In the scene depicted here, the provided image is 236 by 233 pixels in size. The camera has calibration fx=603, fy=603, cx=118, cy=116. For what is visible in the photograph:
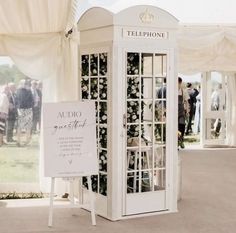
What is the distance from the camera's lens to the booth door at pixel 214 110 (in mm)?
13516

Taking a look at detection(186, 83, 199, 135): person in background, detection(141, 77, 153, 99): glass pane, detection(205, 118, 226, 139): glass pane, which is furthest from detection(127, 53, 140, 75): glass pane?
detection(186, 83, 199, 135): person in background

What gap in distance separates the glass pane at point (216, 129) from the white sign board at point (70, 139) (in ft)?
24.7

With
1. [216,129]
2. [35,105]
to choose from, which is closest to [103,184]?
[35,105]

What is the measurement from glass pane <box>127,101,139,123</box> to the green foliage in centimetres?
204

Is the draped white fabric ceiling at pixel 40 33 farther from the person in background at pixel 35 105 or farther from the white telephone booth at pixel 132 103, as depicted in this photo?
the white telephone booth at pixel 132 103

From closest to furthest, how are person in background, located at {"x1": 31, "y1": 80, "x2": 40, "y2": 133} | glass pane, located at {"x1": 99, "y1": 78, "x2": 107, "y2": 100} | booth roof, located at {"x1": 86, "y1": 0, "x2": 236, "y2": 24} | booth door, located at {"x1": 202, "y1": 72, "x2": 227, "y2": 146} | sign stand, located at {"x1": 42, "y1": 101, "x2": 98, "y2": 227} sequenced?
sign stand, located at {"x1": 42, "y1": 101, "x2": 98, "y2": 227}, glass pane, located at {"x1": 99, "y1": 78, "x2": 107, "y2": 100}, person in background, located at {"x1": 31, "y1": 80, "x2": 40, "y2": 133}, booth roof, located at {"x1": 86, "y1": 0, "x2": 236, "y2": 24}, booth door, located at {"x1": 202, "y1": 72, "x2": 227, "y2": 146}

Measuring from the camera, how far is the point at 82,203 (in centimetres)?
693

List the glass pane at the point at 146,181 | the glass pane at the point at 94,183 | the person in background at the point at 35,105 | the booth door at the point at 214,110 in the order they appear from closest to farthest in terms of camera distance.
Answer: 1. the glass pane at the point at 146,181
2. the glass pane at the point at 94,183
3. the person in background at the point at 35,105
4. the booth door at the point at 214,110

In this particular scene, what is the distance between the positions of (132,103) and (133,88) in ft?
0.53

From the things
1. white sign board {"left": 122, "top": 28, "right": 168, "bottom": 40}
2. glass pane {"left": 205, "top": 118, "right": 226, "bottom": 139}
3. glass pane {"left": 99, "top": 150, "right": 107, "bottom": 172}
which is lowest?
glass pane {"left": 99, "top": 150, "right": 107, "bottom": 172}

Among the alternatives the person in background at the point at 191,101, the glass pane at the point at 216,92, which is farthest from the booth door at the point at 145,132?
the person in background at the point at 191,101

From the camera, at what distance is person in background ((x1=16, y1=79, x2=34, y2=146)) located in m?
7.92

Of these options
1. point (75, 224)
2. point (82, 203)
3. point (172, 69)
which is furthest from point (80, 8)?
point (75, 224)

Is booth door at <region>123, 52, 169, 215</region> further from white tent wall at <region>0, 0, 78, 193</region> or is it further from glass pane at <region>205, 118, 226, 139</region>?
glass pane at <region>205, 118, 226, 139</region>
